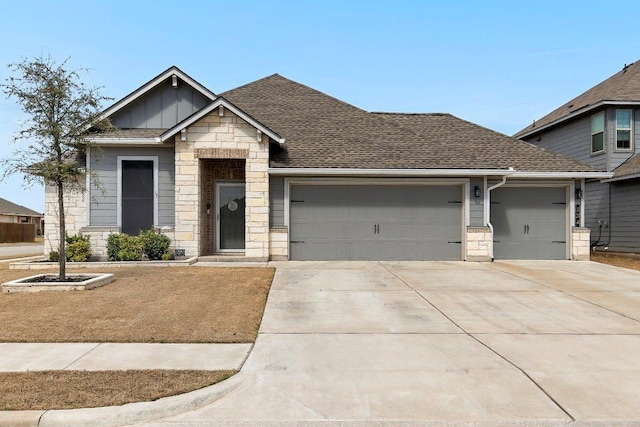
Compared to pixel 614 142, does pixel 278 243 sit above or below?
below

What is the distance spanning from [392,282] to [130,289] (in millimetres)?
5652

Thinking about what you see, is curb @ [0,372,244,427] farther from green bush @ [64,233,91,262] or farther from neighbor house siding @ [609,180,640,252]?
neighbor house siding @ [609,180,640,252]

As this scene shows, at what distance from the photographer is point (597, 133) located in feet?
59.1

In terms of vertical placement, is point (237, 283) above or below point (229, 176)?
below

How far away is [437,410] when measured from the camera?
3.60 m

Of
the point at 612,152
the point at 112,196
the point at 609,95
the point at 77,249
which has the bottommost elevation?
the point at 77,249

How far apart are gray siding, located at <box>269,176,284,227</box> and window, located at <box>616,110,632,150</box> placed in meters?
14.3

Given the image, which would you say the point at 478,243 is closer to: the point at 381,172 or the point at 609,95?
the point at 381,172

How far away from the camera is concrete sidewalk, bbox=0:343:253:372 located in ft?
14.5

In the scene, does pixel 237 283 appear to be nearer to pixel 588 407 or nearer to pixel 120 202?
pixel 120 202

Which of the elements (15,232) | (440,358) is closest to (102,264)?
(440,358)

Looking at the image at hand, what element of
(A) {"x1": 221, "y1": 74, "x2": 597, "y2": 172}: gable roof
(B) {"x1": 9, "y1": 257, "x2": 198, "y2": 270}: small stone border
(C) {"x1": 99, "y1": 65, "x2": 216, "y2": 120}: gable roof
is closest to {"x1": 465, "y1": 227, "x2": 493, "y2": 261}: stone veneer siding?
(A) {"x1": 221, "y1": 74, "x2": 597, "y2": 172}: gable roof

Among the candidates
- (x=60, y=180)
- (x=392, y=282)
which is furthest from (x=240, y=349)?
(x=60, y=180)

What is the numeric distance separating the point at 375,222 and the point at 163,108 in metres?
7.78
